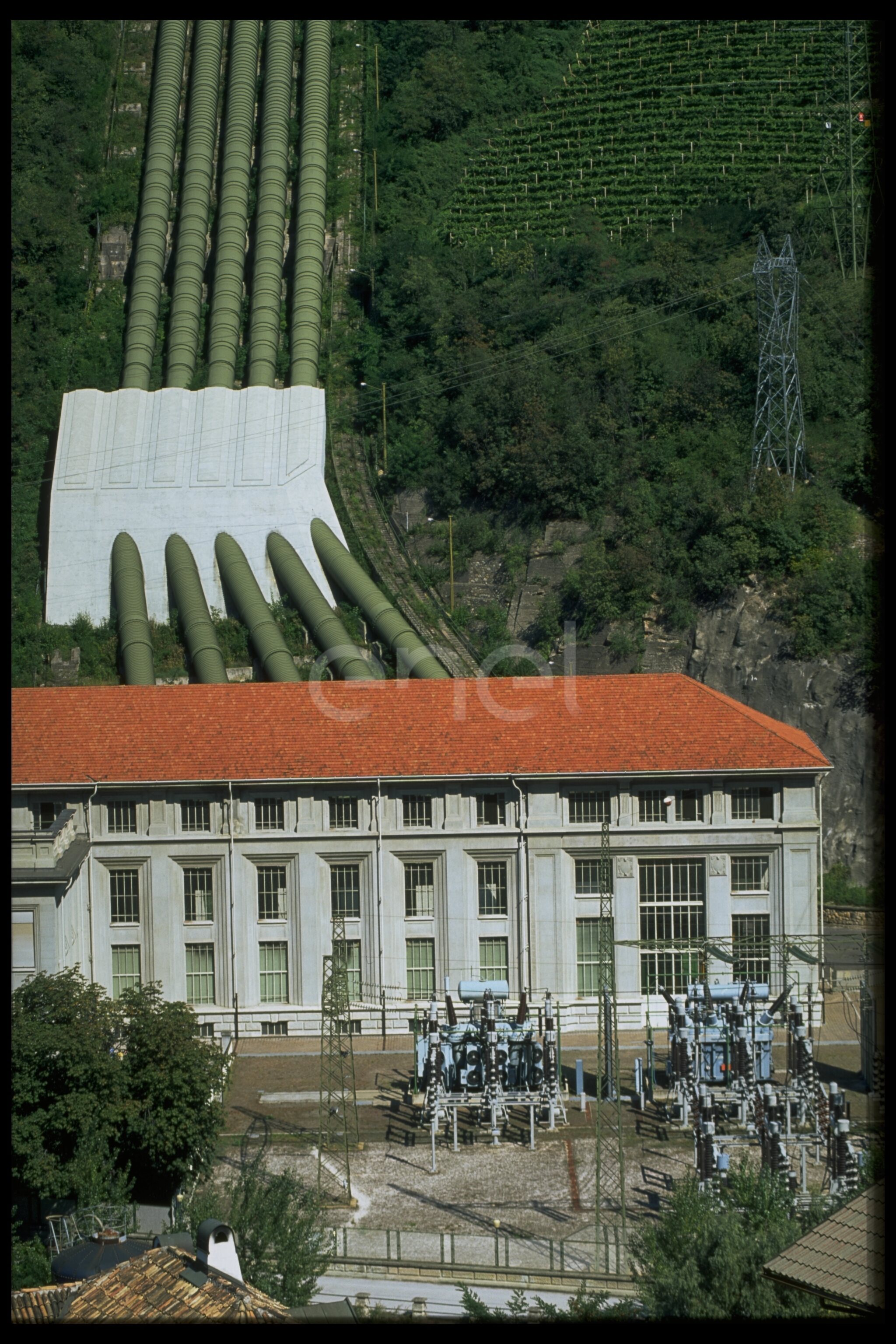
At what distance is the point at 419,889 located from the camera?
148 feet

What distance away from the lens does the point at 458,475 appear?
228ft

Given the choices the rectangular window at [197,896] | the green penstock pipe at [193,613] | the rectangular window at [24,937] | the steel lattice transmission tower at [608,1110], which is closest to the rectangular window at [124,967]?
the rectangular window at [197,896]

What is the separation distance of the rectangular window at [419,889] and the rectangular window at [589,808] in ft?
13.2

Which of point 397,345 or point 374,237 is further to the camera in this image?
point 374,237

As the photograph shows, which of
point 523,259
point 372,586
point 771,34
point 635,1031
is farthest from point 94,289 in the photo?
point 635,1031

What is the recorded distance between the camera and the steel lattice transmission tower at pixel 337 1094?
116 ft

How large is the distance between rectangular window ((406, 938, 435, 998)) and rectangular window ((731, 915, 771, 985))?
7871mm

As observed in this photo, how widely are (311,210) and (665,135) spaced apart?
1751cm

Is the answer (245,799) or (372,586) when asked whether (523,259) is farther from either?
(245,799)

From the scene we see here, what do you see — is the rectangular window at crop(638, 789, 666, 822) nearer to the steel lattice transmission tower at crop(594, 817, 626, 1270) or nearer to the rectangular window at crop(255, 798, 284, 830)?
the steel lattice transmission tower at crop(594, 817, 626, 1270)

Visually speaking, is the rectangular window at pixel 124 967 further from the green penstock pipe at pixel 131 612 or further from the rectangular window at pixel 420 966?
the green penstock pipe at pixel 131 612

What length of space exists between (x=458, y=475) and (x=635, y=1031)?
30.6 meters

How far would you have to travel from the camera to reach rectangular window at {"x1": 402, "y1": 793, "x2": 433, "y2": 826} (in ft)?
148

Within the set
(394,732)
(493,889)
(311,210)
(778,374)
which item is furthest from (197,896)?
(311,210)
